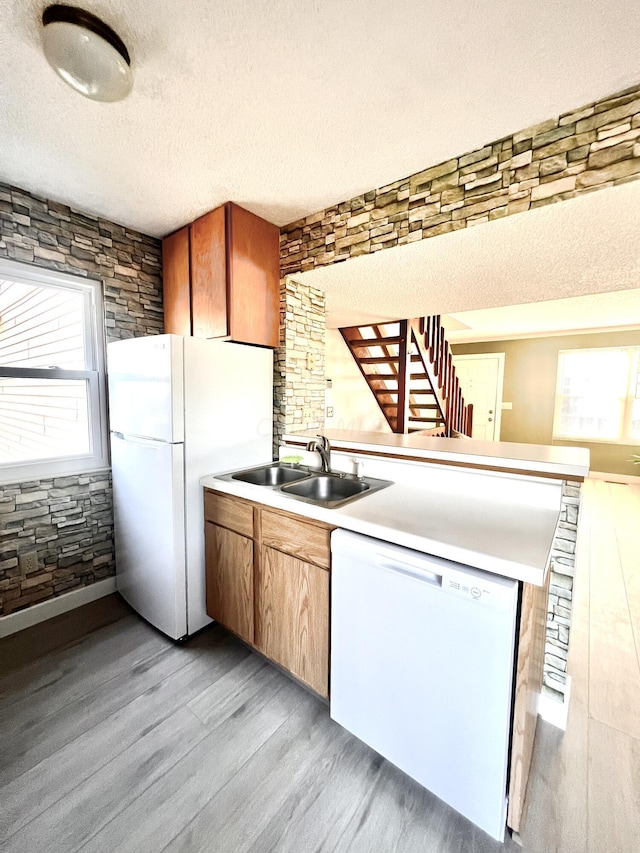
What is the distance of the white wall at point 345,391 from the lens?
3.91 meters

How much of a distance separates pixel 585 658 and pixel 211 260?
3.10 m

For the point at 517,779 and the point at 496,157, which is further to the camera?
the point at 496,157

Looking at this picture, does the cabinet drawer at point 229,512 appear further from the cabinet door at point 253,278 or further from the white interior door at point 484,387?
the white interior door at point 484,387

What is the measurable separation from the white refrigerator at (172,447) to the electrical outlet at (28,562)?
1.51 feet

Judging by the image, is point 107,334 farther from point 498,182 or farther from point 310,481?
point 498,182

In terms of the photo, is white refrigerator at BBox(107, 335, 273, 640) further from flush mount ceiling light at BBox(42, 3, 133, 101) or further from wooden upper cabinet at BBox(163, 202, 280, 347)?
flush mount ceiling light at BBox(42, 3, 133, 101)

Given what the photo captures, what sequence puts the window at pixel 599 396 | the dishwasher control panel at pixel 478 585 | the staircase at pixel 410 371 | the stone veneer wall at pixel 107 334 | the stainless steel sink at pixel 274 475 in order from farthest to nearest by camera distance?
the window at pixel 599 396
the staircase at pixel 410 371
the stainless steel sink at pixel 274 475
the stone veneer wall at pixel 107 334
the dishwasher control panel at pixel 478 585

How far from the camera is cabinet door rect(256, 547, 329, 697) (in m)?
1.47

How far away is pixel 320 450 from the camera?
2.09 m

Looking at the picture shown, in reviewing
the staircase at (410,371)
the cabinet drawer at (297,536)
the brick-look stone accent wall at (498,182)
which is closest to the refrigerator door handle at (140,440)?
the cabinet drawer at (297,536)

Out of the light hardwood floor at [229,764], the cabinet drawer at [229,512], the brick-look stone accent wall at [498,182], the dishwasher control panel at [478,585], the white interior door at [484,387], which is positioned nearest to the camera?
the dishwasher control panel at [478,585]

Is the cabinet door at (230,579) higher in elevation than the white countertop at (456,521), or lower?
lower

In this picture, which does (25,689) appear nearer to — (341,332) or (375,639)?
(375,639)

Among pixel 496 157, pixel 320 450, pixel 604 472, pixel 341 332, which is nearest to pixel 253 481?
pixel 320 450
